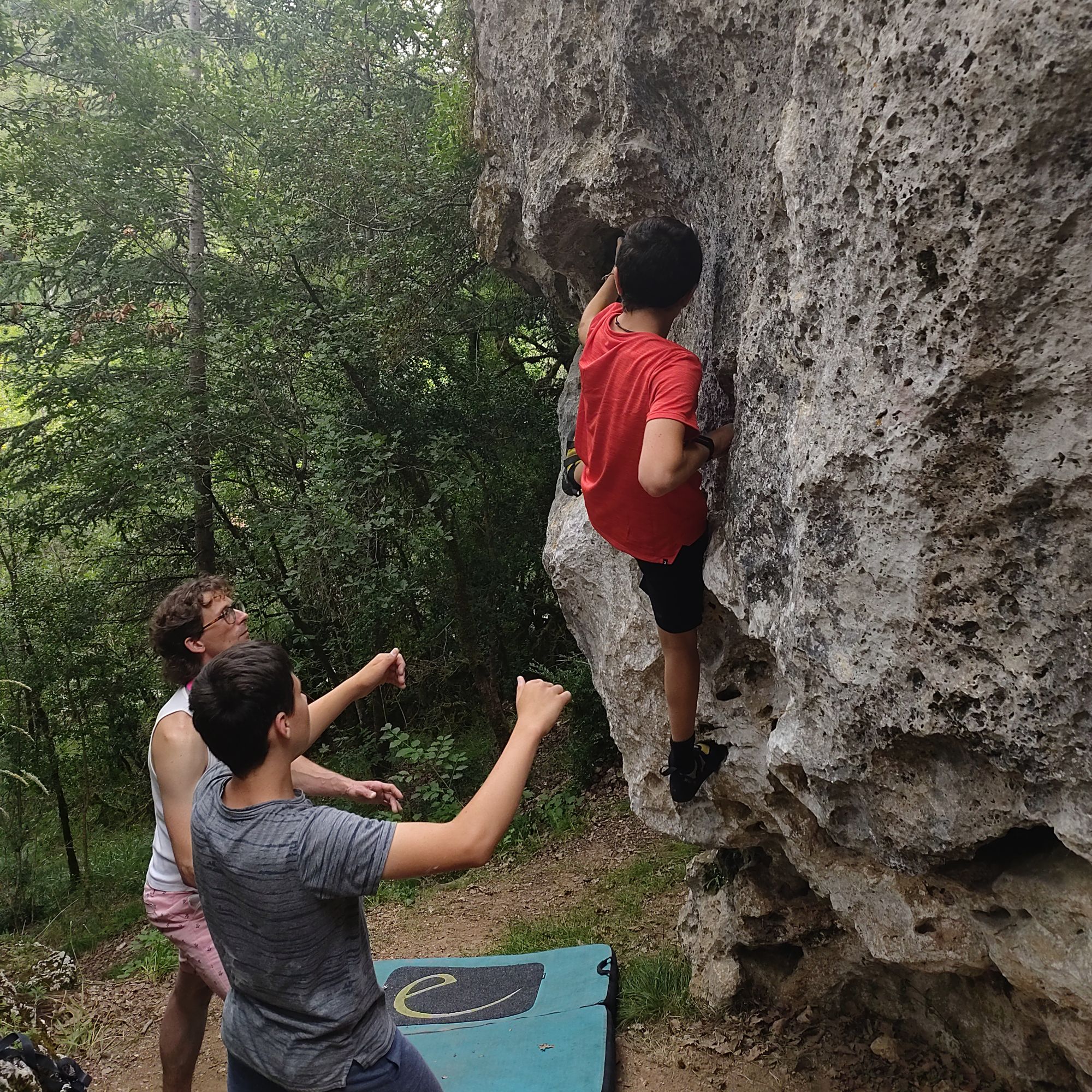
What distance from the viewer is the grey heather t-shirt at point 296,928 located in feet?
5.67

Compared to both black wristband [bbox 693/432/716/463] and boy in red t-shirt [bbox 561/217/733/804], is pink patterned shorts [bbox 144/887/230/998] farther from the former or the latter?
black wristband [bbox 693/432/716/463]

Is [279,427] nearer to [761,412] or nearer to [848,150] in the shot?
[761,412]

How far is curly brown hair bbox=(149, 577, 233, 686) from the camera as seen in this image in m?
2.88

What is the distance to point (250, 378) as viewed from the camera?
6.87 metres

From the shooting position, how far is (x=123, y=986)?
18.0ft

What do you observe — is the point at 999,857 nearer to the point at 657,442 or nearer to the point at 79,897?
the point at 657,442

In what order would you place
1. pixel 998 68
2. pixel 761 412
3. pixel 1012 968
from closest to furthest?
pixel 998 68, pixel 1012 968, pixel 761 412

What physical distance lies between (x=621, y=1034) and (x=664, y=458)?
307 centimetres

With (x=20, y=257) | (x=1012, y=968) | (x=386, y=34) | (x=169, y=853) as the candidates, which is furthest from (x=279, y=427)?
(x=1012, y=968)

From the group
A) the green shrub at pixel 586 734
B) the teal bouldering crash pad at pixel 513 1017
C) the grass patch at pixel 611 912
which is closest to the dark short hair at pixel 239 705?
the teal bouldering crash pad at pixel 513 1017

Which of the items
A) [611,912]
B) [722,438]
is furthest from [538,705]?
[611,912]

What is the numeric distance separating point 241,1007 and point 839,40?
270 centimetres

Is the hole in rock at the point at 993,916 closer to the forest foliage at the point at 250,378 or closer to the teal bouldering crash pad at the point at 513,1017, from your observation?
the teal bouldering crash pad at the point at 513,1017

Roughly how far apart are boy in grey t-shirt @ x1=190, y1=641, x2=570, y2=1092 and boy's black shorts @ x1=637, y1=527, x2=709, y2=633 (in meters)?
1.05
